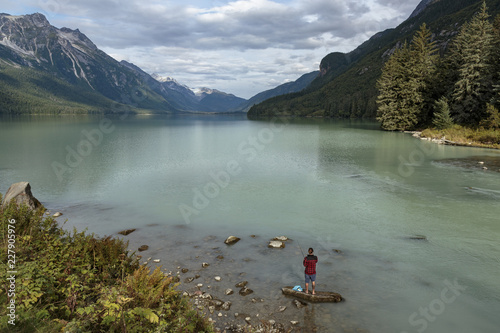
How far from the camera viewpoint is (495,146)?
55000mm

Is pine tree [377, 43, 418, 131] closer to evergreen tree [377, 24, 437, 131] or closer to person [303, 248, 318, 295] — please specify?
evergreen tree [377, 24, 437, 131]

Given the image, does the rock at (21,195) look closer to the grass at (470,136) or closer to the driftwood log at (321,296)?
the driftwood log at (321,296)

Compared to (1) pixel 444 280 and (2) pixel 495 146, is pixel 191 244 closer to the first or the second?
(1) pixel 444 280

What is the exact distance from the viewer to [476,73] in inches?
2559

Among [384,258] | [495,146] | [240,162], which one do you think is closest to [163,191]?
[240,162]

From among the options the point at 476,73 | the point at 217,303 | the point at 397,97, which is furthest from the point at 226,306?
the point at 397,97

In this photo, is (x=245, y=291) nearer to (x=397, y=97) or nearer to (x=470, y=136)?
(x=470, y=136)

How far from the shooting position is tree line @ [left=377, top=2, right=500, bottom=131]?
64625 millimetres

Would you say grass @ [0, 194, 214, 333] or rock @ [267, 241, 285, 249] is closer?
grass @ [0, 194, 214, 333]

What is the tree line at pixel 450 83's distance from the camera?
212ft

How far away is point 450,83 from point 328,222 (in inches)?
3040

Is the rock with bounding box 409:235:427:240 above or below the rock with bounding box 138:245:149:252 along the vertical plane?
below

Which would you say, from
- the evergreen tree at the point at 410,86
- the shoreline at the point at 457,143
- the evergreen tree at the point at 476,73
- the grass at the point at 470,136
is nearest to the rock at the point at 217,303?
the shoreline at the point at 457,143

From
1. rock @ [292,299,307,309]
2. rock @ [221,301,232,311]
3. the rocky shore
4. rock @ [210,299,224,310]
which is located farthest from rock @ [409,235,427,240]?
rock @ [210,299,224,310]
